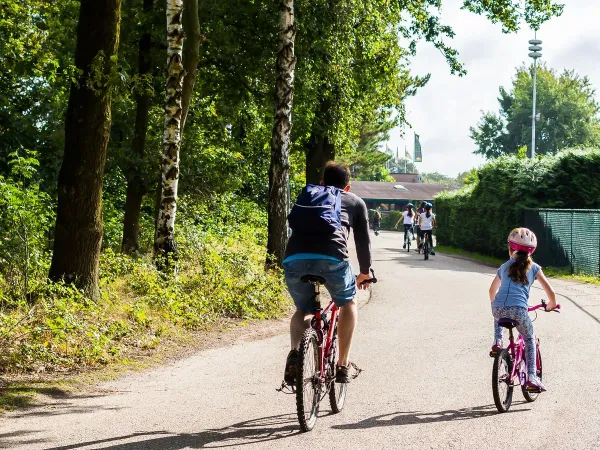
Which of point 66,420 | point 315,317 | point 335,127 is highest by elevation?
point 335,127

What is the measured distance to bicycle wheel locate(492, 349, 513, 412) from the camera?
22.1 feet

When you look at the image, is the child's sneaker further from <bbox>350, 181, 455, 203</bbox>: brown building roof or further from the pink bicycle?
<bbox>350, 181, 455, 203</bbox>: brown building roof

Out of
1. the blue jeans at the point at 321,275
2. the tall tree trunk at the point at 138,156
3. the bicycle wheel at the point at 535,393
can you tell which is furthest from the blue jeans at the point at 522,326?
the tall tree trunk at the point at 138,156

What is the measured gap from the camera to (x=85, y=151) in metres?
10.6

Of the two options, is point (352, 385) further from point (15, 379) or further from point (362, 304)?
point (362, 304)

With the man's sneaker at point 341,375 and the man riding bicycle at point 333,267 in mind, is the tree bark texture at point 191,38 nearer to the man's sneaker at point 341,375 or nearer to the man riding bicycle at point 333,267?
the man riding bicycle at point 333,267

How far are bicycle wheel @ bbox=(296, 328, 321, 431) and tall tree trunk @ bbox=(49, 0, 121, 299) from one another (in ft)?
17.1

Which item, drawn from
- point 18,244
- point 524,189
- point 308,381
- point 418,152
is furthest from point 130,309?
point 418,152

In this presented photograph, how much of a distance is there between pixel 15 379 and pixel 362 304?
8.56m

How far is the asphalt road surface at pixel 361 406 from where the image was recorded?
5.91 metres

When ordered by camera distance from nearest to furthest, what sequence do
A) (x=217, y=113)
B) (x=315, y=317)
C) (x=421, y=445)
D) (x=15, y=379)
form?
(x=421, y=445), (x=315, y=317), (x=15, y=379), (x=217, y=113)

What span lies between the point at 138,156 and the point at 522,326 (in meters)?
16.0

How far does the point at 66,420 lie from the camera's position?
646 centimetres

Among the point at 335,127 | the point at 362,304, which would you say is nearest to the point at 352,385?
the point at 362,304
